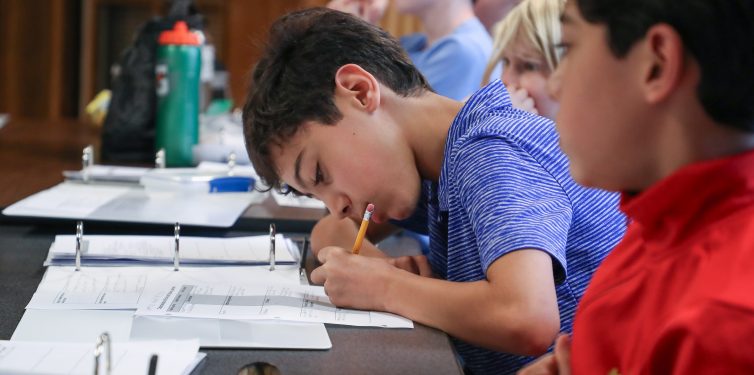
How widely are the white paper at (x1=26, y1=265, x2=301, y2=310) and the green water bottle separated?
3.13 ft

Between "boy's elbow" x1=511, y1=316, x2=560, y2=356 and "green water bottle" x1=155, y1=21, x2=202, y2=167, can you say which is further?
"green water bottle" x1=155, y1=21, x2=202, y2=167

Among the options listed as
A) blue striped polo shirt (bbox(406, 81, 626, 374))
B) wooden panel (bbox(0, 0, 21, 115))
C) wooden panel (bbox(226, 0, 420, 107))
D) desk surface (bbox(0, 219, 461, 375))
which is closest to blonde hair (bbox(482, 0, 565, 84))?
blue striped polo shirt (bbox(406, 81, 626, 374))

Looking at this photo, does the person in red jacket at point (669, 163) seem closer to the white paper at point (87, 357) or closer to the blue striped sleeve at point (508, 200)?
the blue striped sleeve at point (508, 200)

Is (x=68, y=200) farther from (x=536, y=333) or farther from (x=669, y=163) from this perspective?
(x=669, y=163)

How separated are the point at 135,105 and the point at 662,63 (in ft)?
5.66

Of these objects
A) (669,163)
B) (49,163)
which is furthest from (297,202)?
(669,163)

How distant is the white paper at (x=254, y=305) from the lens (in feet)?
3.23

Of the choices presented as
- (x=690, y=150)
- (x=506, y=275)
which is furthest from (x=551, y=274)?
(x=690, y=150)

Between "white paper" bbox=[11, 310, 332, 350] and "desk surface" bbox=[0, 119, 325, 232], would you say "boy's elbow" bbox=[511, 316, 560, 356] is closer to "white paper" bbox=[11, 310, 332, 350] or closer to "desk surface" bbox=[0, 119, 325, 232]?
"white paper" bbox=[11, 310, 332, 350]

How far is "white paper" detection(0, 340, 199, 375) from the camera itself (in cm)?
80

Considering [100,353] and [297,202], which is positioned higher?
[100,353]

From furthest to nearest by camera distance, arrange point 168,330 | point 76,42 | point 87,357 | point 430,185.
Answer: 1. point 76,42
2. point 430,185
3. point 168,330
4. point 87,357

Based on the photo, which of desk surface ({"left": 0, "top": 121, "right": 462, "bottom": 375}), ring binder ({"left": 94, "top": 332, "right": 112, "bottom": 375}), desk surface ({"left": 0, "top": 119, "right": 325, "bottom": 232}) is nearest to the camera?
ring binder ({"left": 94, "top": 332, "right": 112, "bottom": 375})

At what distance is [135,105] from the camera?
221cm
